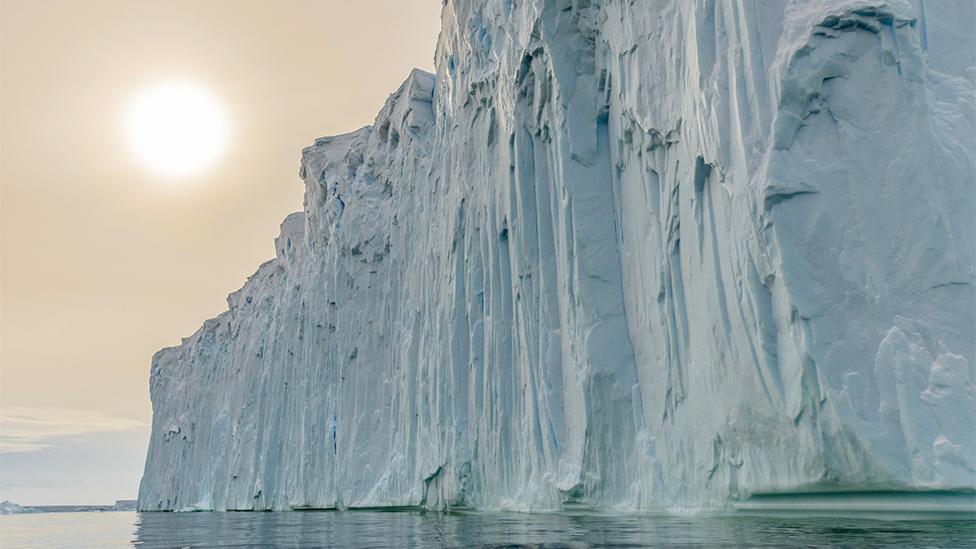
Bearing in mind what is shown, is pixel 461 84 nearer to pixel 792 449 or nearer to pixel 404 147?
pixel 404 147

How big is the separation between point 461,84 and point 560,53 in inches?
256

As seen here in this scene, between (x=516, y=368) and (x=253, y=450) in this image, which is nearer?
(x=516, y=368)

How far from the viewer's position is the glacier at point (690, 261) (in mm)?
8711

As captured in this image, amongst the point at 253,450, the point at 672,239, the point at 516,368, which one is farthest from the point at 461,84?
the point at 253,450


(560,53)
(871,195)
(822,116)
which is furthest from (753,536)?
(560,53)

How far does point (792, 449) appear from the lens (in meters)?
9.31

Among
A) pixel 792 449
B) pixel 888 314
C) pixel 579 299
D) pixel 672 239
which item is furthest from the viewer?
pixel 579 299

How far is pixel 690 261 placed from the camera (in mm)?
11555

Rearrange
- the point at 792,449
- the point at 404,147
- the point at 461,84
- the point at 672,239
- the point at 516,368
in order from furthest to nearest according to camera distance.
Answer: the point at 404,147 < the point at 461,84 < the point at 516,368 < the point at 672,239 < the point at 792,449

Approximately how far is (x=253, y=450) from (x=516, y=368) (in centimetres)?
2472

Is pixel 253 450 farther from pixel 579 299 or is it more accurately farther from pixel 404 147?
pixel 579 299

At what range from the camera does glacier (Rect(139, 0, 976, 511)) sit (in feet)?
28.6

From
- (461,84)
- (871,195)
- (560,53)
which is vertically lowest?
(871,195)

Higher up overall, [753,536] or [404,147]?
[404,147]
